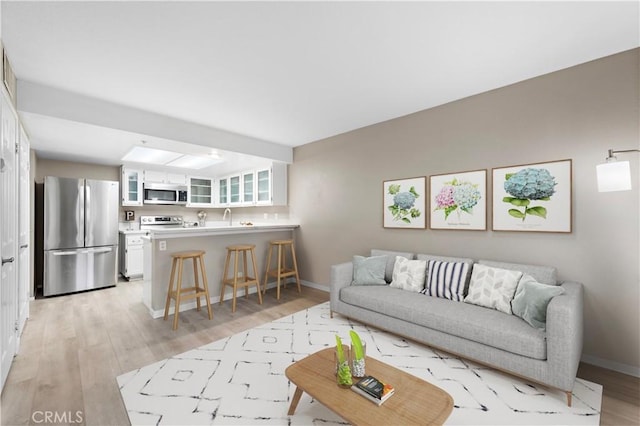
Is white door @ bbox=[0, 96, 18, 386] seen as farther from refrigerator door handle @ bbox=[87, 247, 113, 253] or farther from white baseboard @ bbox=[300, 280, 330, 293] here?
white baseboard @ bbox=[300, 280, 330, 293]

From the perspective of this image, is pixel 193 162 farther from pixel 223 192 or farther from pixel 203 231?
pixel 203 231

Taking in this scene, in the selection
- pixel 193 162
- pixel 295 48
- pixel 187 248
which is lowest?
pixel 187 248

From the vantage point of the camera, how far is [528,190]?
2719 millimetres

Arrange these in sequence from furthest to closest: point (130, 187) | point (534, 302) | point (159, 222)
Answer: point (159, 222) → point (130, 187) → point (534, 302)

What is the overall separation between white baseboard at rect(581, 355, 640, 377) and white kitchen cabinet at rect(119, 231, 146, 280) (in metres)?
6.48

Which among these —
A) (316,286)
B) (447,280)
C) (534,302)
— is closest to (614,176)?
(534,302)

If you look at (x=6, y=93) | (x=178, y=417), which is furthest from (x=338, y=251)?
(x=6, y=93)

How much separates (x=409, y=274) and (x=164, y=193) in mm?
5260

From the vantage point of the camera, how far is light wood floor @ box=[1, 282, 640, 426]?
6.16 feet

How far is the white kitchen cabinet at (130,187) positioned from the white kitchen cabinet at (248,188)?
6.68 ft

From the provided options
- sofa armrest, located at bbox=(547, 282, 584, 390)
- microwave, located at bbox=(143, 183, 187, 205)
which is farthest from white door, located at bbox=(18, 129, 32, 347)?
sofa armrest, located at bbox=(547, 282, 584, 390)

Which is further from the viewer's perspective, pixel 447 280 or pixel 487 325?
pixel 447 280

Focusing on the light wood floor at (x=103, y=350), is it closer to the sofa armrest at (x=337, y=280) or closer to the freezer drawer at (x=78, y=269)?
the freezer drawer at (x=78, y=269)

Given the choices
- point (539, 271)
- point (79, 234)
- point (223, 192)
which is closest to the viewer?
point (539, 271)
